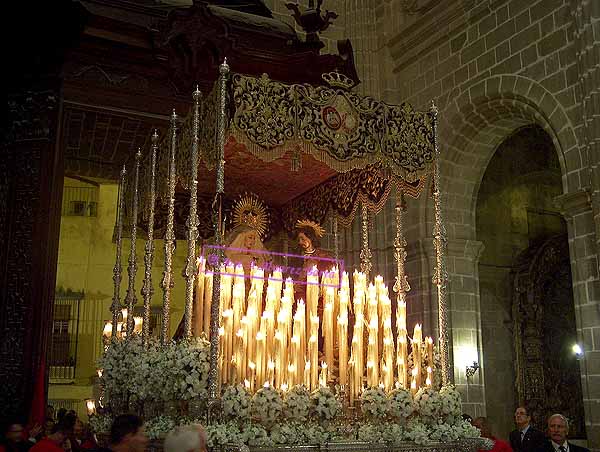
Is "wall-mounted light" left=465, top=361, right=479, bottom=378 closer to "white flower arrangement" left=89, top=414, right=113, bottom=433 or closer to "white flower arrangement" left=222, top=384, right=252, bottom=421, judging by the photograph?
"white flower arrangement" left=89, top=414, right=113, bottom=433

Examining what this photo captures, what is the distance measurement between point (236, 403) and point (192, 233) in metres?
1.55

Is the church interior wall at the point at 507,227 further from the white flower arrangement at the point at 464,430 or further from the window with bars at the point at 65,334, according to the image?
the window with bars at the point at 65,334

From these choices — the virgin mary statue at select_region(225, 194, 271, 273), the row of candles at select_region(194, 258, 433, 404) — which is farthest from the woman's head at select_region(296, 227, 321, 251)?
the row of candles at select_region(194, 258, 433, 404)

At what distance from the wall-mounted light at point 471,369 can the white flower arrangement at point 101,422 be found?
18.3 ft

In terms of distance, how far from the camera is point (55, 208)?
28.5 feet

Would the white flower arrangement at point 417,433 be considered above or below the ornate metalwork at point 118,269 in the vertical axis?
below

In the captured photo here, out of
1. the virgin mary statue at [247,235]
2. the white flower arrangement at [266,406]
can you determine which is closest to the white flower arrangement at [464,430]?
the white flower arrangement at [266,406]

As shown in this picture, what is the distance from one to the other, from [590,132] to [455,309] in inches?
145

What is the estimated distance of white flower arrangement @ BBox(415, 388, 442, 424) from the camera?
21.4ft

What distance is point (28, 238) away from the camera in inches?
336

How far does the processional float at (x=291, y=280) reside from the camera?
643 centimetres

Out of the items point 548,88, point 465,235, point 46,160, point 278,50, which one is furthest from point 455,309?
point 46,160

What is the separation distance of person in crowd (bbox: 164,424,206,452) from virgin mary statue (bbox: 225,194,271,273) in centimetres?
445

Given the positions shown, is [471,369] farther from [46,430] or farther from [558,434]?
[46,430]
